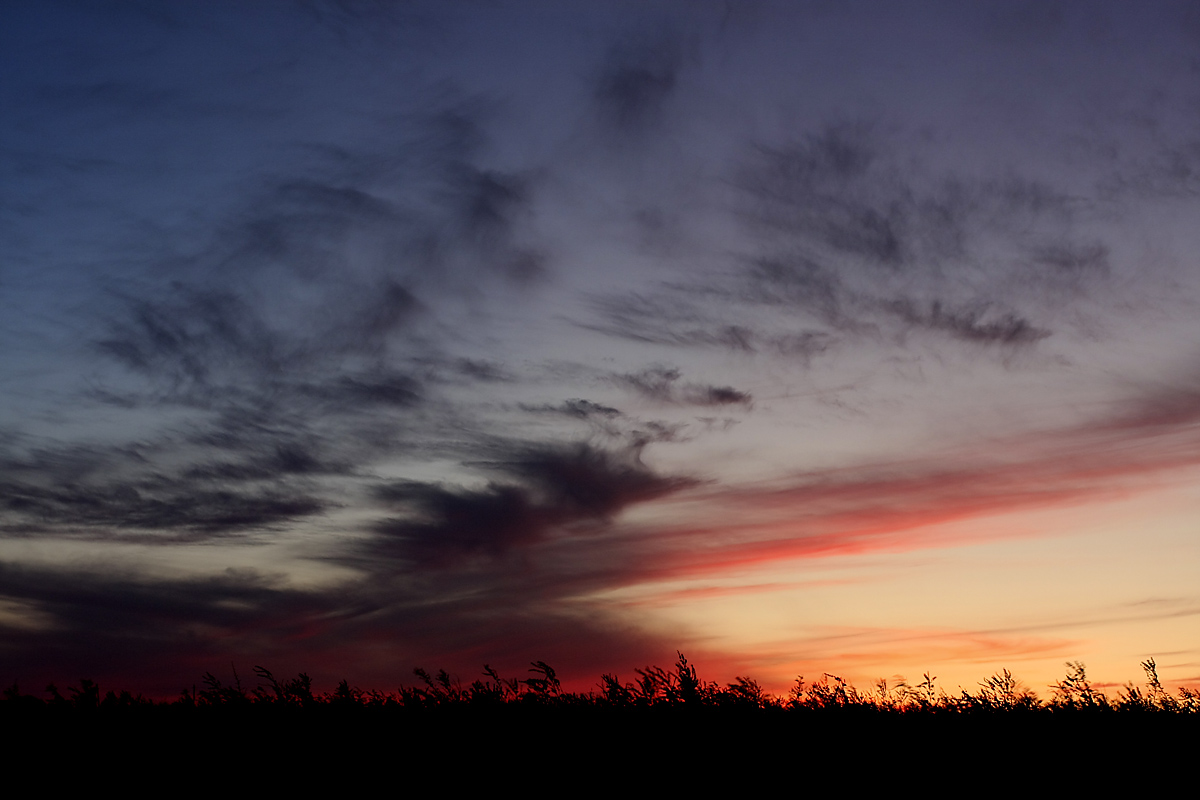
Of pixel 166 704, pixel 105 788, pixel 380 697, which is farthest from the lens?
pixel 380 697

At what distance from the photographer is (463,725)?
11.4m

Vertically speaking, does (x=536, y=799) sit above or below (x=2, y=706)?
below

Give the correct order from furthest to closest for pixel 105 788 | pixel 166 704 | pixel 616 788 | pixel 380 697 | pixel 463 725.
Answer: pixel 380 697
pixel 166 704
pixel 463 725
pixel 616 788
pixel 105 788

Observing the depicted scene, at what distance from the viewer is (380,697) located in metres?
13.2

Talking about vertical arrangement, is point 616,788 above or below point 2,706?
below

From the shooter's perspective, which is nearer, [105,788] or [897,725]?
[105,788]

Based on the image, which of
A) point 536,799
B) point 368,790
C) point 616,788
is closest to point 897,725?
point 616,788

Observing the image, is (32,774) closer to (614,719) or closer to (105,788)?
(105,788)

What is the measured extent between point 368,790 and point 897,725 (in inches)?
286

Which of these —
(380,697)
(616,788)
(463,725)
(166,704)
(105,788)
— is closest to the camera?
(105,788)

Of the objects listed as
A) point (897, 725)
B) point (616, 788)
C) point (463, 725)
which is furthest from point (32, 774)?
point (897, 725)

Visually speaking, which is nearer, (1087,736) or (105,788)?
(105,788)

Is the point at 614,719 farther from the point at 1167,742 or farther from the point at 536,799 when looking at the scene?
the point at 1167,742

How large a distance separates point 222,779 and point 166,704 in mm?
3499
